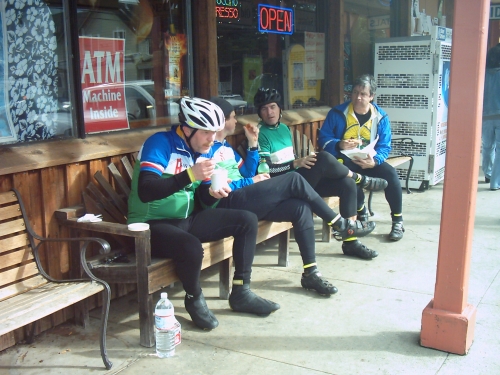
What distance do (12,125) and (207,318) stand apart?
65.6 inches

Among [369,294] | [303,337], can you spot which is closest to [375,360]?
[303,337]

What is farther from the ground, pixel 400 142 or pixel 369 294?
pixel 400 142

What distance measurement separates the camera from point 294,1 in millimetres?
6461

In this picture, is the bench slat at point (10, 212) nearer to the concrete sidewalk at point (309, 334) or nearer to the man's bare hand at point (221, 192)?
the concrete sidewalk at point (309, 334)

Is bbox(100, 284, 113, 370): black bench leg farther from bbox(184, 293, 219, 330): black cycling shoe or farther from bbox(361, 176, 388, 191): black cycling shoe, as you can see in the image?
bbox(361, 176, 388, 191): black cycling shoe

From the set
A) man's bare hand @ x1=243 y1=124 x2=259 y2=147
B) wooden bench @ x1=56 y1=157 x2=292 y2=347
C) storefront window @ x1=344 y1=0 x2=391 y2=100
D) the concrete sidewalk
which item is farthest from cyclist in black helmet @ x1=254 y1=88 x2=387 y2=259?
storefront window @ x1=344 y1=0 x2=391 y2=100

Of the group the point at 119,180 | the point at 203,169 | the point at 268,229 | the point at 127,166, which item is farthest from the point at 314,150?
the point at 203,169

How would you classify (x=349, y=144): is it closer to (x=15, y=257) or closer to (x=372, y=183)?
(x=372, y=183)

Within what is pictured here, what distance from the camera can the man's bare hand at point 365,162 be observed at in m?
5.38

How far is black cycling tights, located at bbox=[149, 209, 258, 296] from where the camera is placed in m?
3.43

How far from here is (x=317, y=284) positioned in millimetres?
4125

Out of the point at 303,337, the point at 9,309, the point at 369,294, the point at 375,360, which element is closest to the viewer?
the point at 9,309

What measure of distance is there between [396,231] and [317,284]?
160cm

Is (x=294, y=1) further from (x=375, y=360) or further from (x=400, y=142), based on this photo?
(x=375, y=360)
